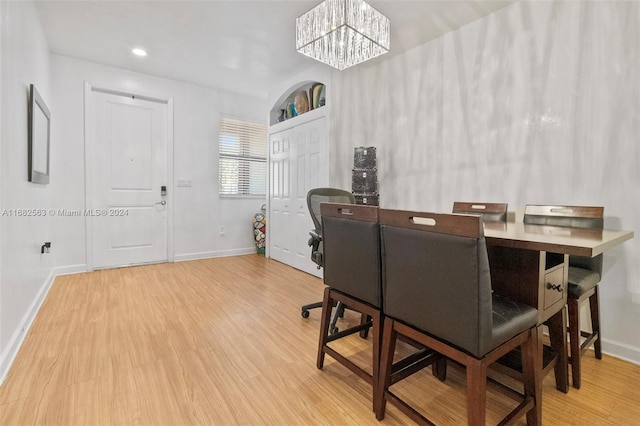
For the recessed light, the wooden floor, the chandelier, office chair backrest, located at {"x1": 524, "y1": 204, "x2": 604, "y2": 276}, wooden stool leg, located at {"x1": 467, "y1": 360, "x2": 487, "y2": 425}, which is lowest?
the wooden floor

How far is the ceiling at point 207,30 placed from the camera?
8.05 feet

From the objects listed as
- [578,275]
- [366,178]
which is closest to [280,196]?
[366,178]

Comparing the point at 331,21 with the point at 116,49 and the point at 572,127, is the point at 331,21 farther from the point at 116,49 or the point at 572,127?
the point at 116,49

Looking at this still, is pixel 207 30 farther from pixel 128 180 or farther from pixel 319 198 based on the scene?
pixel 128 180

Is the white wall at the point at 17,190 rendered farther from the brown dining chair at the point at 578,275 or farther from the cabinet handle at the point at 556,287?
the brown dining chair at the point at 578,275

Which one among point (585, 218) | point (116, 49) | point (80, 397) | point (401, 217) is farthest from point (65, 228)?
point (585, 218)

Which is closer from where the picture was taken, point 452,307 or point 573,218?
point 452,307

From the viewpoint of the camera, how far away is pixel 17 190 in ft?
6.53

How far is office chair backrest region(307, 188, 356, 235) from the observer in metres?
2.39

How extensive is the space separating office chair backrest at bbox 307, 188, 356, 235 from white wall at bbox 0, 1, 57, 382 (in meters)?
1.83

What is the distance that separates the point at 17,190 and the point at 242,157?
3.14 metres

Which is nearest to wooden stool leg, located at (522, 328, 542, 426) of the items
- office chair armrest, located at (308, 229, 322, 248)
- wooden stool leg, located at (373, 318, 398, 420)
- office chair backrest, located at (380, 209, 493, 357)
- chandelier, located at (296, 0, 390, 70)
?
office chair backrest, located at (380, 209, 493, 357)

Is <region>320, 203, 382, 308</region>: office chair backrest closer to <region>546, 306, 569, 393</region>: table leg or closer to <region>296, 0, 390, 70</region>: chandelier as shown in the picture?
<region>546, 306, 569, 393</region>: table leg

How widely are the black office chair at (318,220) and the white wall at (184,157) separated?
271 cm
